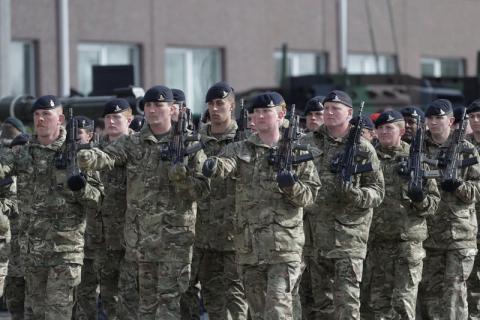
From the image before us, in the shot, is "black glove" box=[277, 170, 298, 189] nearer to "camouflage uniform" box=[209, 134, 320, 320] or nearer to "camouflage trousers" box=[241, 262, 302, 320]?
"camouflage uniform" box=[209, 134, 320, 320]

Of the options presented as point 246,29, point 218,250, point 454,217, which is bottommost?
point 218,250

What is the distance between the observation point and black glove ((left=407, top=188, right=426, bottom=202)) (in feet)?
35.3

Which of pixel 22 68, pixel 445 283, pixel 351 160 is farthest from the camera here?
pixel 22 68

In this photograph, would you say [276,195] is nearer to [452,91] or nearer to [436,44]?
[452,91]

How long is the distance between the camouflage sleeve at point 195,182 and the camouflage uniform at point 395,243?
1.99 m

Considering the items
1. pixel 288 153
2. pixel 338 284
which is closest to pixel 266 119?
pixel 288 153

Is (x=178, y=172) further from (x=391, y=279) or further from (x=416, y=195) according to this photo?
(x=391, y=279)

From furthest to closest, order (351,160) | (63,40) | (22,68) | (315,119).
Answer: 1. (22,68)
2. (63,40)
3. (315,119)
4. (351,160)

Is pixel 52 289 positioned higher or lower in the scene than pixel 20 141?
lower

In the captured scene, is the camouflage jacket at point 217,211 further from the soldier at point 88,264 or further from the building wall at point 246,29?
the building wall at point 246,29

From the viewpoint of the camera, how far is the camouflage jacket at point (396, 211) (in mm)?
11180

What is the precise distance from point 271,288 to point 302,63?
23.0 metres

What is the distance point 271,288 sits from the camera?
9.66m

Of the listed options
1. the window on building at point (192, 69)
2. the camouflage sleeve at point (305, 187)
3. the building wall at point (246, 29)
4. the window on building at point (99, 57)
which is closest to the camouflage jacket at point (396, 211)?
the camouflage sleeve at point (305, 187)
